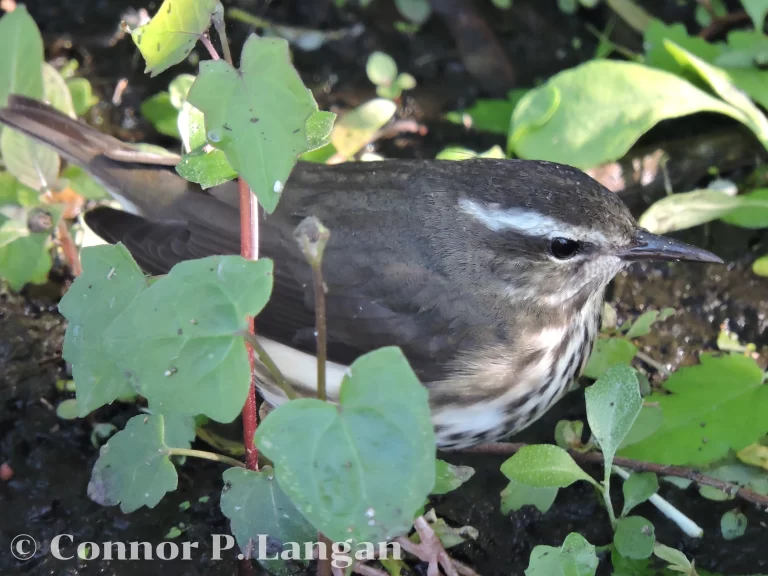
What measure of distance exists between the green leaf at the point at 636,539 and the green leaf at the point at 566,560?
9.6 inches

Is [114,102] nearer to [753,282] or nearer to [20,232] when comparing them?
[20,232]

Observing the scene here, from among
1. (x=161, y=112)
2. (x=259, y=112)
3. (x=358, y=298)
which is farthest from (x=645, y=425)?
(x=161, y=112)

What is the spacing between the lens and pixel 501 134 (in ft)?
10.5

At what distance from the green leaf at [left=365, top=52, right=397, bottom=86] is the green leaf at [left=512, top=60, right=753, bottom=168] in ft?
1.96

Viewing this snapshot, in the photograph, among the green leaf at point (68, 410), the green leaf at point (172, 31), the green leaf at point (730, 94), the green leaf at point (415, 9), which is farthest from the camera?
the green leaf at point (415, 9)

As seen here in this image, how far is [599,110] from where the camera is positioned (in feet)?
9.26

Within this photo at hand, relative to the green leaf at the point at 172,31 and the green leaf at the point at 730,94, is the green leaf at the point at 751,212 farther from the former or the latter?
the green leaf at the point at 172,31

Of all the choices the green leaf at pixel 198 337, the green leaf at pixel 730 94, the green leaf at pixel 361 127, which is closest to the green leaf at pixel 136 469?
the green leaf at pixel 198 337

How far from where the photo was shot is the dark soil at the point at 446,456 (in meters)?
2.14

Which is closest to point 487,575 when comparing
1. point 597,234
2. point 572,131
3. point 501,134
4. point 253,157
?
point 597,234

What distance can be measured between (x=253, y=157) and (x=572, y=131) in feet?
5.51

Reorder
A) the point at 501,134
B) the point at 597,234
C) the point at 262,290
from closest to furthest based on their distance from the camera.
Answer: the point at 262,290
the point at 597,234
the point at 501,134

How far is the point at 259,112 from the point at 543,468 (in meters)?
0.98

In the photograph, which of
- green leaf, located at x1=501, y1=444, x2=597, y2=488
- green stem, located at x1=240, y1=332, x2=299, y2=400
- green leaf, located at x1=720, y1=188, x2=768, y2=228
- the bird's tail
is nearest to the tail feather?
the bird's tail
